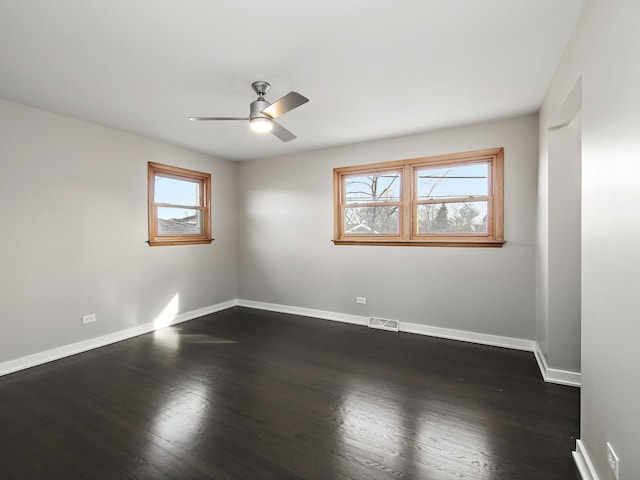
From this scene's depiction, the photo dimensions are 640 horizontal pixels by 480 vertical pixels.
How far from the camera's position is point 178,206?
4.63 m

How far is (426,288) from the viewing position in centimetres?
397

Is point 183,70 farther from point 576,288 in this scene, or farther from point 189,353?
Result: point 576,288

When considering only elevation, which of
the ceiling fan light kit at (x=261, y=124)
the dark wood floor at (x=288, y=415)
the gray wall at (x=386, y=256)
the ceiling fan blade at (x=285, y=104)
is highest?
the ceiling fan blade at (x=285, y=104)

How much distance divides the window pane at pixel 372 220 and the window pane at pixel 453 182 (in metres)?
0.46

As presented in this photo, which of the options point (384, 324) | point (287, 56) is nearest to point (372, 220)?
point (384, 324)

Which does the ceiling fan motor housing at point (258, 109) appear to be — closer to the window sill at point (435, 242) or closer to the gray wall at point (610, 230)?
the gray wall at point (610, 230)

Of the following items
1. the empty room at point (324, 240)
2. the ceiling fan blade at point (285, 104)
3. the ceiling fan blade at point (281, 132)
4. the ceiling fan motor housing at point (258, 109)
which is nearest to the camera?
the empty room at point (324, 240)

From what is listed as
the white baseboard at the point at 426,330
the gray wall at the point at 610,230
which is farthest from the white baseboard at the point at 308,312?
the gray wall at the point at 610,230

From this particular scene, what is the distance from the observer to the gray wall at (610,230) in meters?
1.18

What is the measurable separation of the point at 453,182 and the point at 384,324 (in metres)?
2.09

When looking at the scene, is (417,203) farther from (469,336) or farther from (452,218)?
(469,336)

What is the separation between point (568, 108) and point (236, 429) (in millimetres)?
3331

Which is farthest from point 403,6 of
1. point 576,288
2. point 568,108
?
point 576,288

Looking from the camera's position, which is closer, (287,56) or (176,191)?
(287,56)
